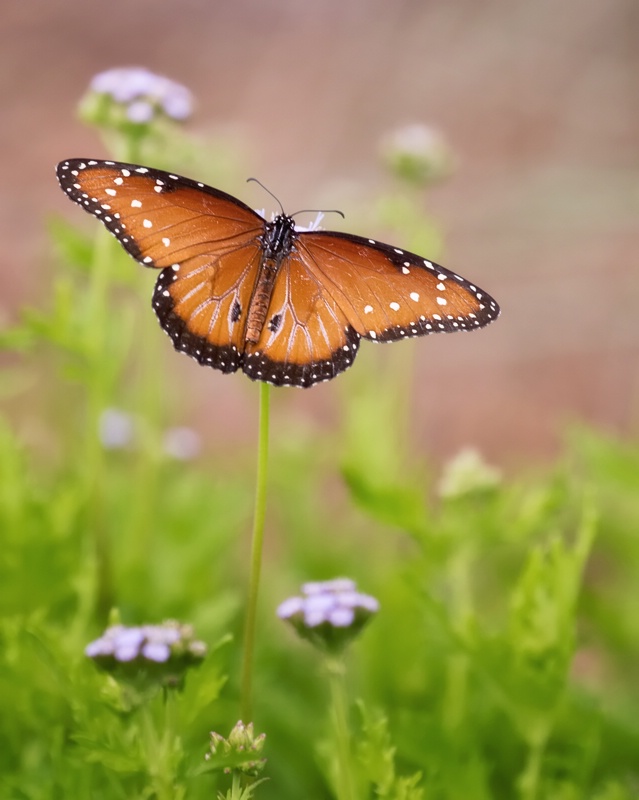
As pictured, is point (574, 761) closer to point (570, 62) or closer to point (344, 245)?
point (344, 245)

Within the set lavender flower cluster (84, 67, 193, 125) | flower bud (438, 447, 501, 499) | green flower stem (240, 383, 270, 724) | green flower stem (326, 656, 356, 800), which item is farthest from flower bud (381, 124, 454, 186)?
green flower stem (326, 656, 356, 800)

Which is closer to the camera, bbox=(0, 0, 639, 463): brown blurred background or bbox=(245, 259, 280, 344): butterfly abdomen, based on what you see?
bbox=(245, 259, 280, 344): butterfly abdomen

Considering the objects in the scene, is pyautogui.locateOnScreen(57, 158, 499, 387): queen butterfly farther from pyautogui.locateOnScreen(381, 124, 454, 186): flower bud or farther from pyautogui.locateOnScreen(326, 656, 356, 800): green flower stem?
pyautogui.locateOnScreen(381, 124, 454, 186): flower bud

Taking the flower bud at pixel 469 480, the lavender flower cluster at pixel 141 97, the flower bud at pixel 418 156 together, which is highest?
the flower bud at pixel 418 156

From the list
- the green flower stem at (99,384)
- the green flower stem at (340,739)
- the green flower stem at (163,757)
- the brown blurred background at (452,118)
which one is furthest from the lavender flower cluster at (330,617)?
the brown blurred background at (452,118)

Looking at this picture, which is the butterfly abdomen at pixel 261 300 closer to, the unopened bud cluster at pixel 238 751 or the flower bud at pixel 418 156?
the unopened bud cluster at pixel 238 751

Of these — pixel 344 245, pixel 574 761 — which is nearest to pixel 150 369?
pixel 344 245
